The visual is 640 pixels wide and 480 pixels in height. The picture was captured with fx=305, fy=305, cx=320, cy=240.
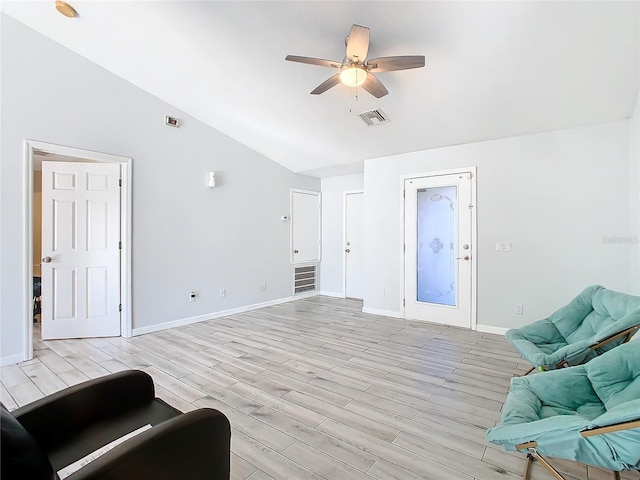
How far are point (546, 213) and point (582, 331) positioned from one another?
183 centimetres

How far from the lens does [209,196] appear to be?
4766 mm

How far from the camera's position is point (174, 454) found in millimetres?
1085

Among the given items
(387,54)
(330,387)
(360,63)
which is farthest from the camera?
(387,54)

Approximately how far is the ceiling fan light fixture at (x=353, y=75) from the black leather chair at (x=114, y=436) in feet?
8.24

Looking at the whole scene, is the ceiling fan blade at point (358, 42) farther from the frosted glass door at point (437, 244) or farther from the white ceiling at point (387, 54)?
the frosted glass door at point (437, 244)

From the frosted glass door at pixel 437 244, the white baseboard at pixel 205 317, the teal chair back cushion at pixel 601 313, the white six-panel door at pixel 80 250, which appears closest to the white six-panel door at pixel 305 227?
the white baseboard at pixel 205 317

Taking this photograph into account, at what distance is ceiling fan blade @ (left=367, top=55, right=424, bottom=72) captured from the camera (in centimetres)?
229

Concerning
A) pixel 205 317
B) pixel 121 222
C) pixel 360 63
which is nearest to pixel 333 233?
pixel 205 317

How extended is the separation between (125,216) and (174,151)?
3.75 feet

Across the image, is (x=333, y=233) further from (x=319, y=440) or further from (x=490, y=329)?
(x=319, y=440)

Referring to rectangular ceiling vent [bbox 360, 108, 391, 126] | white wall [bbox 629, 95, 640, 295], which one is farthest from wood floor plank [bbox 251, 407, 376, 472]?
rectangular ceiling vent [bbox 360, 108, 391, 126]

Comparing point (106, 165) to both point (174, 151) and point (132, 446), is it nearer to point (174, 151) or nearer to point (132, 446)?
point (174, 151)

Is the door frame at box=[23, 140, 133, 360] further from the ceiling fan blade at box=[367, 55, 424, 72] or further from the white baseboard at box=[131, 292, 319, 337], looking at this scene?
the ceiling fan blade at box=[367, 55, 424, 72]

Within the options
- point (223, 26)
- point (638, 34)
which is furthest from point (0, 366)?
point (638, 34)
